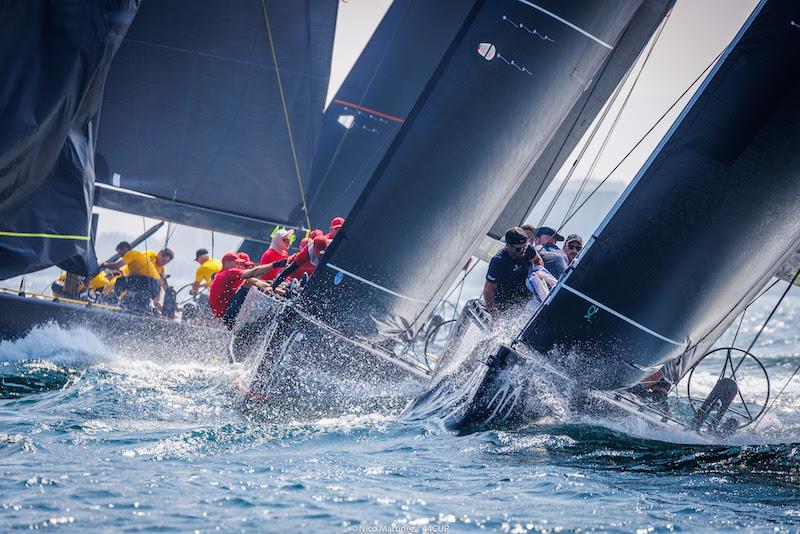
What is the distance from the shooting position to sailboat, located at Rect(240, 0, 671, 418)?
5.98 m

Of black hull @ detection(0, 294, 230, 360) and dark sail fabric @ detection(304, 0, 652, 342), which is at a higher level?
dark sail fabric @ detection(304, 0, 652, 342)

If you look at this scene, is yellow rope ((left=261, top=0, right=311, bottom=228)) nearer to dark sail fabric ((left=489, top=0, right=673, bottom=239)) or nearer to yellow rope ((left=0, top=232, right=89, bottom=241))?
dark sail fabric ((left=489, top=0, right=673, bottom=239))

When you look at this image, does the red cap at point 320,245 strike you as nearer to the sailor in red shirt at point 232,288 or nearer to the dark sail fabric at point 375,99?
the sailor in red shirt at point 232,288

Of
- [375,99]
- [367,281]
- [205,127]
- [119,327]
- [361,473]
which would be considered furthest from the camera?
[375,99]

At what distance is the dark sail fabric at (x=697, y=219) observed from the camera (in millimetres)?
4883

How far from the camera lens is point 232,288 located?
25.5ft

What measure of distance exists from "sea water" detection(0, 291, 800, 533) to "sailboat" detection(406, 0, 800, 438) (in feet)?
0.91

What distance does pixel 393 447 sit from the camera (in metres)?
4.46

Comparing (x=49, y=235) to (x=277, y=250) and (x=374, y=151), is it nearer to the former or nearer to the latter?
(x=277, y=250)

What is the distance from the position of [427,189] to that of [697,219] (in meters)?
1.88

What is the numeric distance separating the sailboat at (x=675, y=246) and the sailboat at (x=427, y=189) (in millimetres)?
1057

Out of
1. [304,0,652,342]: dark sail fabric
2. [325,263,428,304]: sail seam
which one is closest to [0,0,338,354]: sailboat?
[325,263,428,304]: sail seam

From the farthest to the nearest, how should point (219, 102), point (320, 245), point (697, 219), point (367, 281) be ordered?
point (219, 102), point (320, 245), point (367, 281), point (697, 219)

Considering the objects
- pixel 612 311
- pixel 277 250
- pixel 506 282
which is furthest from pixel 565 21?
pixel 277 250
